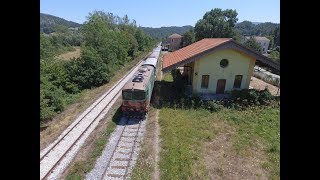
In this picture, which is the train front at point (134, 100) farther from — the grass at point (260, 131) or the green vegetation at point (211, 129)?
the grass at point (260, 131)

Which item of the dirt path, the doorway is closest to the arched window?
the doorway

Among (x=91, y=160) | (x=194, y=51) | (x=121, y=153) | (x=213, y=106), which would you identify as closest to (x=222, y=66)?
(x=194, y=51)

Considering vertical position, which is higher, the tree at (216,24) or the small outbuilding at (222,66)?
the tree at (216,24)

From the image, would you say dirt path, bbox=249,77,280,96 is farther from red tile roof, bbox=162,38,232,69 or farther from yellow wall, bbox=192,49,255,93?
red tile roof, bbox=162,38,232,69

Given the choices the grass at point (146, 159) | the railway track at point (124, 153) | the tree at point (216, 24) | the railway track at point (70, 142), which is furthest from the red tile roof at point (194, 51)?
the tree at point (216, 24)

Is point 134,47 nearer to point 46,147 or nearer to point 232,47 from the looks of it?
point 232,47

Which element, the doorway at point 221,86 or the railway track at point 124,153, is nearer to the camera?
the railway track at point 124,153
